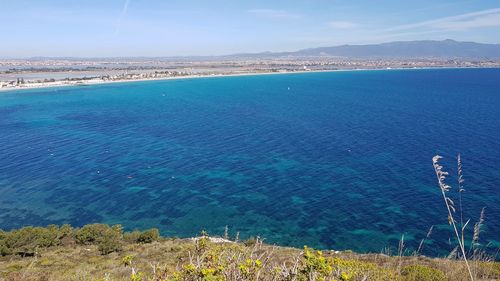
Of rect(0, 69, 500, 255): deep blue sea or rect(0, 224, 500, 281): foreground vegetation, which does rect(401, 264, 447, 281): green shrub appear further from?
rect(0, 69, 500, 255): deep blue sea

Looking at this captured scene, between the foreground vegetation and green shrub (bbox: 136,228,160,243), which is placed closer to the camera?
the foreground vegetation

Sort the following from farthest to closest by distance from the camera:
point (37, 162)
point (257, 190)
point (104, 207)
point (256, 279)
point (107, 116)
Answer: point (107, 116) → point (37, 162) → point (257, 190) → point (104, 207) → point (256, 279)

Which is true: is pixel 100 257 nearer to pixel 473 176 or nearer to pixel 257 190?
pixel 257 190

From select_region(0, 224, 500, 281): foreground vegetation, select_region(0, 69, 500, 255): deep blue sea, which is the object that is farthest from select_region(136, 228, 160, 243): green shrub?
select_region(0, 69, 500, 255): deep blue sea

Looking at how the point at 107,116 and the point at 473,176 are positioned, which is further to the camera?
the point at 107,116

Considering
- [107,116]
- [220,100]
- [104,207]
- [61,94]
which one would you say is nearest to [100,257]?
[104,207]

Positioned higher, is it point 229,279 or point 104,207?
point 229,279

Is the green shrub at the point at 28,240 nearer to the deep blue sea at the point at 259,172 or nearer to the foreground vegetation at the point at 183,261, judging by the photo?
the foreground vegetation at the point at 183,261
